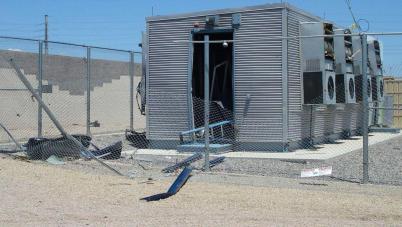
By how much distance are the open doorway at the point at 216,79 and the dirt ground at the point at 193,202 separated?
15.7 feet

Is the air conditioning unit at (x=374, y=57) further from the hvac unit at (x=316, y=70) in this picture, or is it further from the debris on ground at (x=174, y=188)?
the debris on ground at (x=174, y=188)

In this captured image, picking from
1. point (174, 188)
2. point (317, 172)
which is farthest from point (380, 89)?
point (174, 188)

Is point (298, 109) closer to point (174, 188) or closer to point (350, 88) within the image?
point (350, 88)

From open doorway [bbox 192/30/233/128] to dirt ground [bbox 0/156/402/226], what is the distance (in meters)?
4.79

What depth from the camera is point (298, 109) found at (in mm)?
14820

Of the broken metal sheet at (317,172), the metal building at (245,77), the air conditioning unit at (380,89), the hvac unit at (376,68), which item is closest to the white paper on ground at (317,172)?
the broken metal sheet at (317,172)

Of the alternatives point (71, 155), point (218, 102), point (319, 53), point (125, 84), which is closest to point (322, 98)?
point (319, 53)

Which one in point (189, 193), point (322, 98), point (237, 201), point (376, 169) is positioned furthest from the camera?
point (322, 98)

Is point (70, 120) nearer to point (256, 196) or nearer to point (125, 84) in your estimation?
point (125, 84)

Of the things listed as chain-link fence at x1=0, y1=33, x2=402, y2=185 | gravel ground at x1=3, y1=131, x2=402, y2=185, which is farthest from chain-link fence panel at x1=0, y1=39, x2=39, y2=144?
gravel ground at x1=3, y1=131, x2=402, y2=185

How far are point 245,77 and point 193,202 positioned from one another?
6.67 m

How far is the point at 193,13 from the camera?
601 inches

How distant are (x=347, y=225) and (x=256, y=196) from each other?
6.52 feet

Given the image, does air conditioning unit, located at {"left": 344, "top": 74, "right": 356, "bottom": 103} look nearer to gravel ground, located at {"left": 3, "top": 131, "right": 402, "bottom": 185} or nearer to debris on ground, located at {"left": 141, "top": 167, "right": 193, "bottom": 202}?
gravel ground, located at {"left": 3, "top": 131, "right": 402, "bottom": 185}
